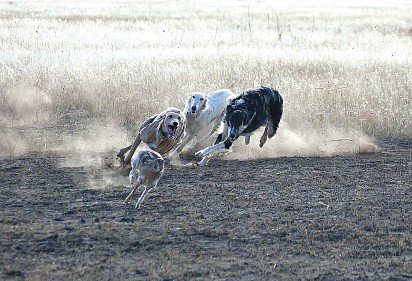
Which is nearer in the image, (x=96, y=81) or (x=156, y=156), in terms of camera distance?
(x=156, y=156)

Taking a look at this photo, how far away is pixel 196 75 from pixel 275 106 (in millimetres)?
4533

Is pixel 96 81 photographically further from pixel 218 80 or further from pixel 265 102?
pixel 265 102

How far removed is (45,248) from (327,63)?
41.2 feet

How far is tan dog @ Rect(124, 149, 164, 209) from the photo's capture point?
335 inches

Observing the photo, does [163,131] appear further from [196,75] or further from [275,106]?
[196,75]

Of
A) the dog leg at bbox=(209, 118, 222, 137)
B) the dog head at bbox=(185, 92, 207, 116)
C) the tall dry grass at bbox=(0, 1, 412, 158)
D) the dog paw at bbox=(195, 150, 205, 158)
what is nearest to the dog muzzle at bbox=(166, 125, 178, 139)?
the dog paw at bbox=(195, 150, 205, 158)

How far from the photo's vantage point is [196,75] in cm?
1641

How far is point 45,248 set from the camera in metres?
7.01

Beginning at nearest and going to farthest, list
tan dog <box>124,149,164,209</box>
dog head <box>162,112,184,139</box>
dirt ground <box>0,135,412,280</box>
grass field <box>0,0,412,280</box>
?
dirt ground <box>0,135,412,280</box>
grass field <box>0,0,412,280</box>
tan dog <box>124,149,164,209</box>
dog head <box>162,112,184,139</box>

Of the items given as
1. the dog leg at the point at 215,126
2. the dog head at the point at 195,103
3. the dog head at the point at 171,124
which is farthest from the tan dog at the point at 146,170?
the dog leg at the point at 215,126

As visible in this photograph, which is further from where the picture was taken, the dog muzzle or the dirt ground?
the dog muzzle

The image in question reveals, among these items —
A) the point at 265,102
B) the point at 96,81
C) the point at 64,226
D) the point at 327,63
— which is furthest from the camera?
the point at 327,63

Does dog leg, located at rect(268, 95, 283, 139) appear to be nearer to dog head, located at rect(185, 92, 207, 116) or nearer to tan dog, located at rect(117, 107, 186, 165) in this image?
dog head, located at rect(185, 92, 207, 116)

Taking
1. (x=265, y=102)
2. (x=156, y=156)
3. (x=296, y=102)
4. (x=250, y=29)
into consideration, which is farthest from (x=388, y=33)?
(x=156, y=156)
